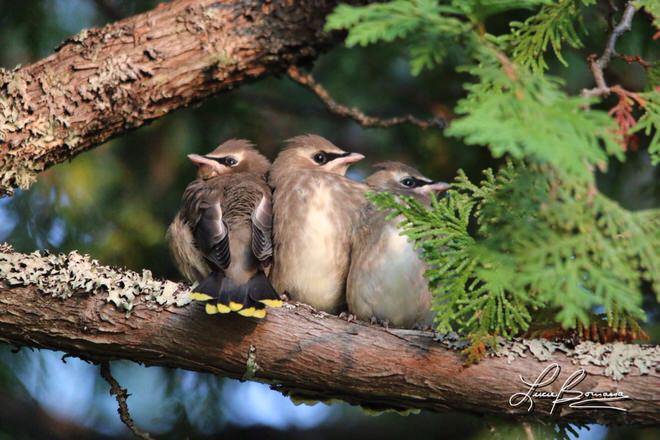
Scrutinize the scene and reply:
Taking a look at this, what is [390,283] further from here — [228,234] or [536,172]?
[536,172]

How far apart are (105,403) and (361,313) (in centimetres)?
227

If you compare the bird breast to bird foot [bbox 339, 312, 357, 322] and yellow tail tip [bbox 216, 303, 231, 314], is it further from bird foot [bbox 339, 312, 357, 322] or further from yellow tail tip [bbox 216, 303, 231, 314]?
yellow tail tip [bbox 216, 303, 231, 314]

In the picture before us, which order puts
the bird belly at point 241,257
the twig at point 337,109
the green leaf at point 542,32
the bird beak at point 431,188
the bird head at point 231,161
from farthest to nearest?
the twig at point 337,109
the bird head at point 231,161
the bird beak at point 431,188
the bird belly at point 241,257
the green leaf at point 542,32

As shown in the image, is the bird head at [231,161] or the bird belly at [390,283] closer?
the bird belly at [390,283]

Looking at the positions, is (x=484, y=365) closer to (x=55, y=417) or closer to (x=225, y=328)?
(x=225, y=328)

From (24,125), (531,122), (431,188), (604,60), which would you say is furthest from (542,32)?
(24,125)

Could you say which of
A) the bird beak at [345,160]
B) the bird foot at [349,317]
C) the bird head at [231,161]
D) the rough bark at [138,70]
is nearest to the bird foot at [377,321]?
the bird foot at [349,317]

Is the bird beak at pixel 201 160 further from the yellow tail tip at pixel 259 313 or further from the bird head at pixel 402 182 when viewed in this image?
the yellow tail tip at pixel 259 313

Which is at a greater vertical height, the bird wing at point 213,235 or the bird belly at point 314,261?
the bird wing at point 213,235

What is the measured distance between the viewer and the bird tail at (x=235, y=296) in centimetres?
442

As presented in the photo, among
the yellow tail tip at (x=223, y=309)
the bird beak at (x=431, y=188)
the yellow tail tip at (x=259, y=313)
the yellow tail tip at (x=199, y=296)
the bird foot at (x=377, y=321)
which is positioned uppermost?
the bird beak at (x=431, y=188)

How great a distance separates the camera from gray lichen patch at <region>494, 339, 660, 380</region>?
439cm
